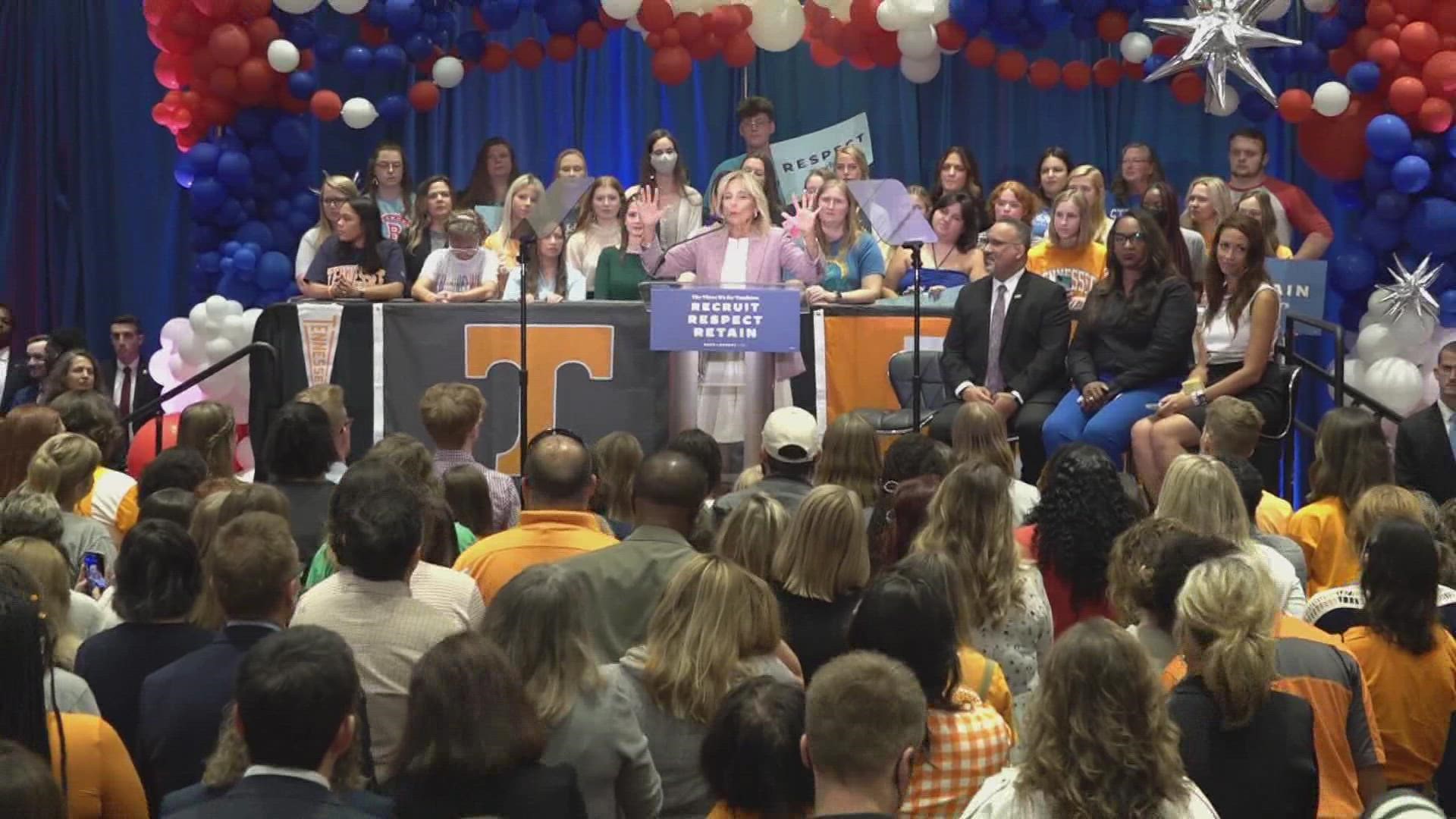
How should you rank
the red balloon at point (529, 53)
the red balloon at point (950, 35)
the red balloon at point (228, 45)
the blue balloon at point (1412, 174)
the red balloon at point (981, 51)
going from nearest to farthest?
the blue balloon at point (1412, 174) < the red balloon at point (228, 45) < the red balloon at point (950, 35) < the red balloon at point (981, 51) < the red balloon at point (529, 53)

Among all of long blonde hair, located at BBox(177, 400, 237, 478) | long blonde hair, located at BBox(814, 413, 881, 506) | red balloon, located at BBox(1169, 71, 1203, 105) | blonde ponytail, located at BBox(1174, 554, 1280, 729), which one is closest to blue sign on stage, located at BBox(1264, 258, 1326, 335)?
red balloon, located at BBox(1169, 71, 1203, 105)

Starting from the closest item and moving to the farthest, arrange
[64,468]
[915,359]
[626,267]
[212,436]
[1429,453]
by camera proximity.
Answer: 1. [64,468]
2. [212,436]
3. [1429,453]
4. [915,359]
5. [626,267]

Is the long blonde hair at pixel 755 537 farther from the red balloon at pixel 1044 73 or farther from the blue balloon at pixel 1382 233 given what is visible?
the red balloon at pixel 1044 73

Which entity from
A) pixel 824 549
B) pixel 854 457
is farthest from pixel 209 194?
pixel 824 549

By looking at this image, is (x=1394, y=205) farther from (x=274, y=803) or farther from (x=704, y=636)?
(x=274, y=803)

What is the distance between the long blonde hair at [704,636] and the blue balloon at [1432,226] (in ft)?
24.8

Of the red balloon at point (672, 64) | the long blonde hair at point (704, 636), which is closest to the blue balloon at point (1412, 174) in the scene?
the red balloon at point (672, 64)

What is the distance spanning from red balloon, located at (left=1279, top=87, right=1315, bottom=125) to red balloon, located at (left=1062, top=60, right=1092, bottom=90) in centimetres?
153

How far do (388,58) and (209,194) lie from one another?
131cm

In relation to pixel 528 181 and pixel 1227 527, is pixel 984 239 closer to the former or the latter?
pixel 528 181

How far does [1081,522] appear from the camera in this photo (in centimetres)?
494

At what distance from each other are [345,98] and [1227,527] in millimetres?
9092

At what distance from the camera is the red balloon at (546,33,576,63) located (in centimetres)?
1191

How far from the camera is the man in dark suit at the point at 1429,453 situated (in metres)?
8.09
